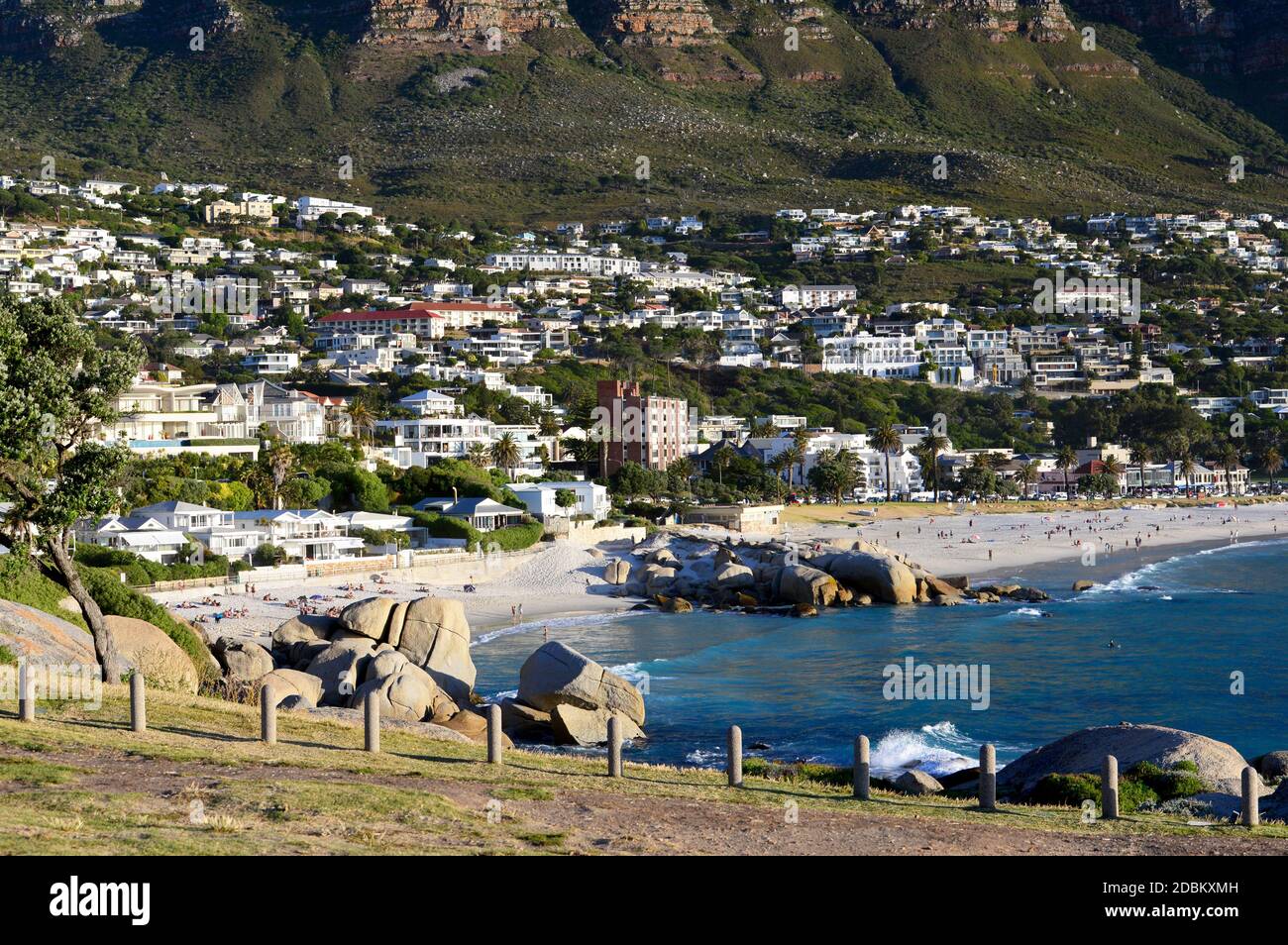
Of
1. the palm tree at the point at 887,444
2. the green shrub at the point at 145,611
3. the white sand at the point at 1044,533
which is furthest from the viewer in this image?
the palm tree at the point at 887,444

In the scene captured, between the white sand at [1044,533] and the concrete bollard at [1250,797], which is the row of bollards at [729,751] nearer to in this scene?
the concrete bollard at [1250,797]

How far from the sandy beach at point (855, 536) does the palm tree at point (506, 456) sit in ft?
48.2

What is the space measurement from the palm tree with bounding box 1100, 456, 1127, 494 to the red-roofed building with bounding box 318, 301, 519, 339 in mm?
60730

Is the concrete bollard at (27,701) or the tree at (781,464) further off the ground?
the concrete bollard at (27,701)

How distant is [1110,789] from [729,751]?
421 centimetres

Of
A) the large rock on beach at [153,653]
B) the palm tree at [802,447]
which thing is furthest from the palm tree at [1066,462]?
the large rock on beach at [153,653]

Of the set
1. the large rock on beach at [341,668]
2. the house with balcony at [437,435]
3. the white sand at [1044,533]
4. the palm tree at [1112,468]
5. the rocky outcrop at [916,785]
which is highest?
the house with balcony at [437,435]

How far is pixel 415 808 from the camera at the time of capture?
45.9ft

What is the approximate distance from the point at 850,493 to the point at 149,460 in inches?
2104

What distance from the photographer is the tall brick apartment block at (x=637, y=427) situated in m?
98.4

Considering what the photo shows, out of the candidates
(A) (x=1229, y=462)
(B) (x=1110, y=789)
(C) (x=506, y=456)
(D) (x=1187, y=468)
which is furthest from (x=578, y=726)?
(A) (x=1229, y=462)

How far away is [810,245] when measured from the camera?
199m

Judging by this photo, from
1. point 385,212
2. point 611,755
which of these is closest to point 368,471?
point 611,755
